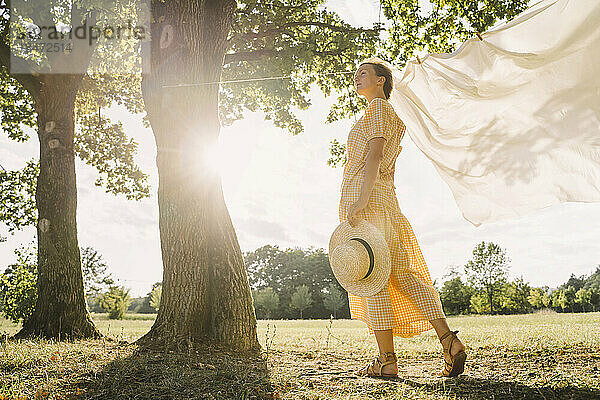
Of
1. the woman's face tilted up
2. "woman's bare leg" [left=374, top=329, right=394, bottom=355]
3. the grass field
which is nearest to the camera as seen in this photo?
the grass field

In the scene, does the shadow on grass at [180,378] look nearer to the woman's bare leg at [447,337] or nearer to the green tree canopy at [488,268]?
the woman's bare leg at [447,337]

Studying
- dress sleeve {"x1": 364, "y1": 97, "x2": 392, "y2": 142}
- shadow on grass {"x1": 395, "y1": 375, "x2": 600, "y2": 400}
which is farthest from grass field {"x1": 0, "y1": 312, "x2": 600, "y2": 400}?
dress sleeve {"x1": 364, "y1": 97, "x2": 392, "y2": 142}

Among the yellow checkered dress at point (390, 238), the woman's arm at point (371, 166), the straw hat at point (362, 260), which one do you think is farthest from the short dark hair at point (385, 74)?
the straw hat at point (362, 260)

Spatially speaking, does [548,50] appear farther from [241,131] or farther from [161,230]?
[241,131]

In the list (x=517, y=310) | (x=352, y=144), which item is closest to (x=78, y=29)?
(x=352, y=144)

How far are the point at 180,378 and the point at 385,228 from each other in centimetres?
216

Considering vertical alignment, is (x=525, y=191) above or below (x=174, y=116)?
below

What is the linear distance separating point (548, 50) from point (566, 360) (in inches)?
115

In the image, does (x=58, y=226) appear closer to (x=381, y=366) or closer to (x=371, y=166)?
(x=371, y=166)

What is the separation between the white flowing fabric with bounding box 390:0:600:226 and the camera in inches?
162

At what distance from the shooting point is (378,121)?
428cm

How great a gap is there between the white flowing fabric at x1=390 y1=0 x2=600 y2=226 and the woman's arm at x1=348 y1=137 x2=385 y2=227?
49.1 inches

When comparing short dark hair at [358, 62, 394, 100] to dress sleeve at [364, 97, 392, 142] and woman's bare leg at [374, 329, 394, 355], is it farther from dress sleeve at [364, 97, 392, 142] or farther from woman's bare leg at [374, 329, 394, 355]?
woman's bare leg at [374, 329, 394, 355]

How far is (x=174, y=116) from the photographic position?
19.8ft
